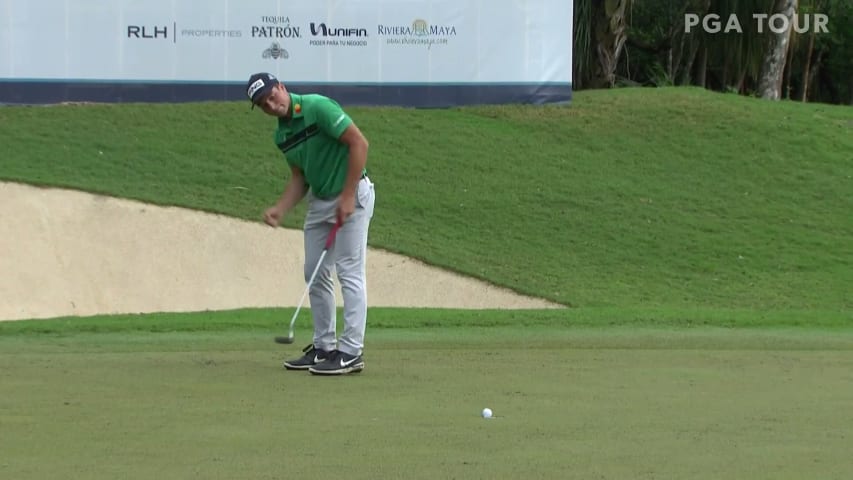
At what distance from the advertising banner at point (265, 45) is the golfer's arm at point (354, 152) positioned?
16722 mm

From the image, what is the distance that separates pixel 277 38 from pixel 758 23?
15.6m

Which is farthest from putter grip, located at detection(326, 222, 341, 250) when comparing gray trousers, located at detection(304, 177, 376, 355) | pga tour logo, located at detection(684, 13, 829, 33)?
pga tour logo, located at detection(684, 13, 829, 33)

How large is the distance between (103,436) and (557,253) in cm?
1409

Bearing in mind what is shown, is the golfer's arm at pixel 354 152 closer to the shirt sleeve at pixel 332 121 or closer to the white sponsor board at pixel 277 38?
the shirt sleeve at pixel 332 121

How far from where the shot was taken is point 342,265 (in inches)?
368

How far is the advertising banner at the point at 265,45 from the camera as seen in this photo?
82.0 feet

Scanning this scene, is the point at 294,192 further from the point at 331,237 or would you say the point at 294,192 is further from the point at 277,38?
the point at 277,38

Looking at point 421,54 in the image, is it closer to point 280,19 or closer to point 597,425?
point 280,19

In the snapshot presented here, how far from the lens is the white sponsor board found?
24953 mm

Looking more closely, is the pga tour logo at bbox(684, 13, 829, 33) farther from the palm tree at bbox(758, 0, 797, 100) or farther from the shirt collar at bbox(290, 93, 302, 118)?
the shirt collar at bbox(290, 93, 302, 118)

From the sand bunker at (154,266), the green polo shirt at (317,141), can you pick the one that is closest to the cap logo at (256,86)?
the green polo shirt at (317,141)

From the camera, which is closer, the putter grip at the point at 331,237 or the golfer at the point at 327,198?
the golfer at the point at 327,198

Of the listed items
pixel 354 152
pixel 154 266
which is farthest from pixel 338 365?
pixel 154 266

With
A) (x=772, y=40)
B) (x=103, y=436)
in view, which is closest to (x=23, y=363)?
(x=103, y=436)
